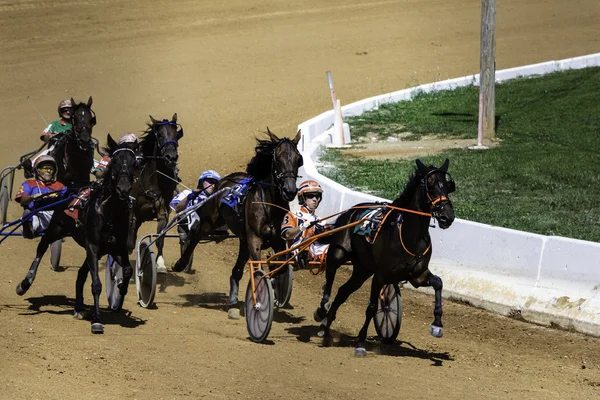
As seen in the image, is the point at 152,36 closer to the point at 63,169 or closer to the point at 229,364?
the point at 63,169

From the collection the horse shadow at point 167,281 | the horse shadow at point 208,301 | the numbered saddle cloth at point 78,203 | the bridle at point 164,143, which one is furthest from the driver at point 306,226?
the horse shadow at point 167,281

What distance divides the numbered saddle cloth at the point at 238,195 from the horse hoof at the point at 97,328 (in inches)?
88.5

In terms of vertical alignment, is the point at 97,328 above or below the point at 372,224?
below

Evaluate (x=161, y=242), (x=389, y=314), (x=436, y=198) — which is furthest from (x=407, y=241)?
(x=161, y=242)

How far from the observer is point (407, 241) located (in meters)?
10.6

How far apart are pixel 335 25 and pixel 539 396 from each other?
82.3ft

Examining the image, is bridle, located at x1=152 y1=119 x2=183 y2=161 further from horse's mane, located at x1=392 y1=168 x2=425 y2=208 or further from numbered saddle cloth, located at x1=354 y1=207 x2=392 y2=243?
horse's mane, located at x1=392 y1=168 x2=425 y2=208

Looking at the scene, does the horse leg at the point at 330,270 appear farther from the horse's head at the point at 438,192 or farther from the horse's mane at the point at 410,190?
the horse's head at the point at 438,192

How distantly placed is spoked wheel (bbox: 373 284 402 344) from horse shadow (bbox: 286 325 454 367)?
5.3 inches

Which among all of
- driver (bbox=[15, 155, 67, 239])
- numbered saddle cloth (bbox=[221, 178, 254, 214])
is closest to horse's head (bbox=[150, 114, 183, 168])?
numbered saddle cloth (bbox=[221, 178, 254, 214])

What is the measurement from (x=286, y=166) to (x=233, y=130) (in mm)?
12867

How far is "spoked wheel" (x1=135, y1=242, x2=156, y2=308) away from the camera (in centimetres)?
1298

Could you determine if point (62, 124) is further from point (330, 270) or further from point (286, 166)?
point (330, 270)

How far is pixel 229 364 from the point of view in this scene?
10375mm
